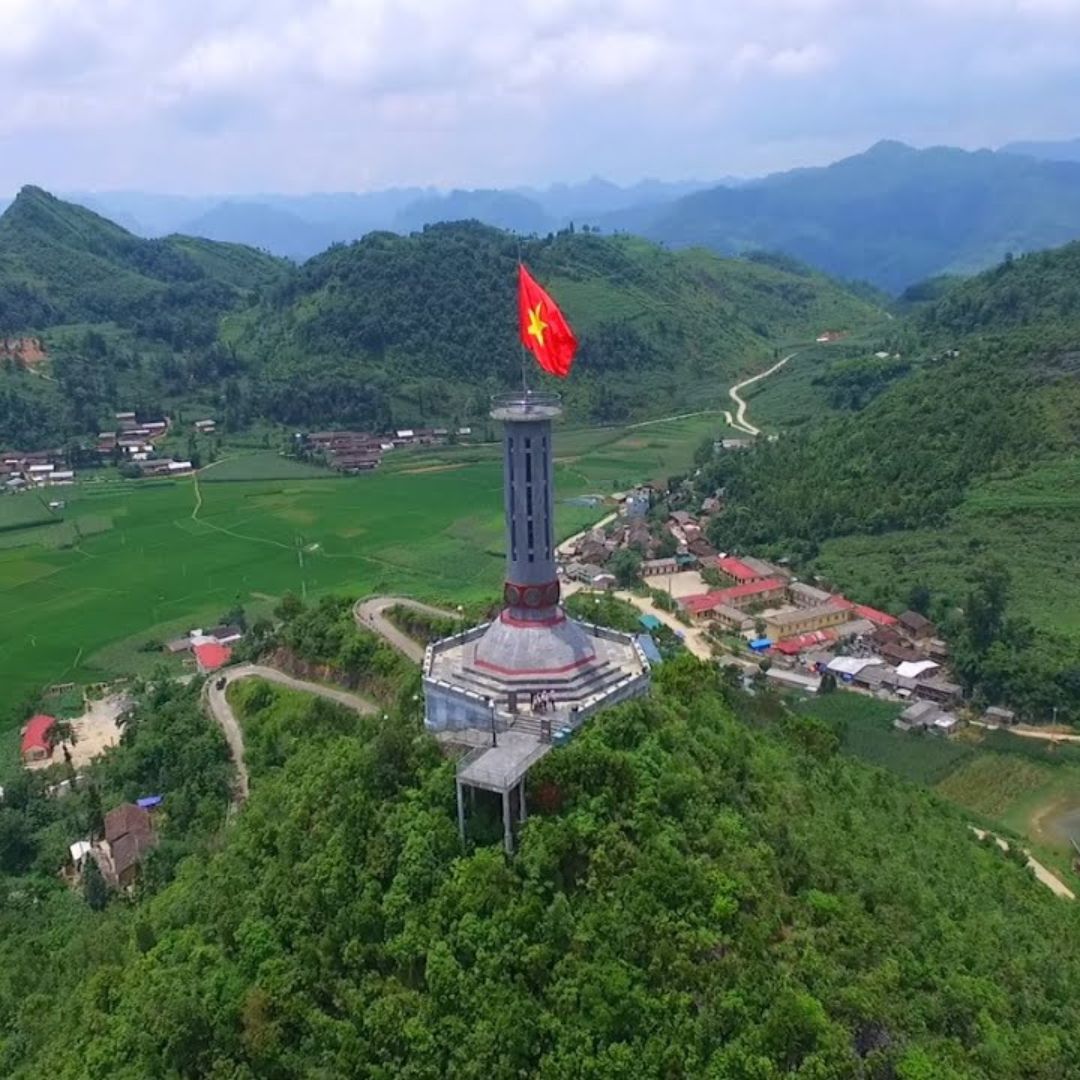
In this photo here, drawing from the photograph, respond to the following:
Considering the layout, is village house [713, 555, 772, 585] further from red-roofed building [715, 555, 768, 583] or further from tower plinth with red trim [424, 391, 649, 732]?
tower plinth with red trim [424, 391, 649, 732]

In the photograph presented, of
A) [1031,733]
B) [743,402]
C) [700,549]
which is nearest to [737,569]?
[700,549]

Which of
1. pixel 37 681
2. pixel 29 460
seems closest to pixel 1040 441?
pixel 37 681

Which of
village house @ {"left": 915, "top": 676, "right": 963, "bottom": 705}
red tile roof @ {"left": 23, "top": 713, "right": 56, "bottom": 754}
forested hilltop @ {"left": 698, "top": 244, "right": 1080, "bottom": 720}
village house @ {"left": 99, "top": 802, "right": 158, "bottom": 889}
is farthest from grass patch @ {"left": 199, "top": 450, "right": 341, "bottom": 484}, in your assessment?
village house @ {"left": 99, "top": 802, "right": 158, "bottom": 889}

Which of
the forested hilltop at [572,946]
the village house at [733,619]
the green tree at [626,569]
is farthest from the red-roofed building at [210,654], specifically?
the village house at [733,619]

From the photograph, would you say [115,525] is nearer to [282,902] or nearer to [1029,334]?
[282,902]

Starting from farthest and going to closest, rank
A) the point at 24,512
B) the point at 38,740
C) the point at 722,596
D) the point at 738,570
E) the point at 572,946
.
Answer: the point at 24,512 → the point at 738,570 → the point at 722,596 → the point at 38,740 → the point at 572,946

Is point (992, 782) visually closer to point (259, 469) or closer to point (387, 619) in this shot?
point (387, 619)
